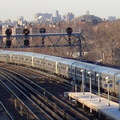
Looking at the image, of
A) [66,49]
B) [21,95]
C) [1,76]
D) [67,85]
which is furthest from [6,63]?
[21,95]

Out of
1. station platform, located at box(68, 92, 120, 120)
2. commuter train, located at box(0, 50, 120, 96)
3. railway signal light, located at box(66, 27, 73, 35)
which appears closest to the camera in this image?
station platform, located at box(68, 92, 120, 120)

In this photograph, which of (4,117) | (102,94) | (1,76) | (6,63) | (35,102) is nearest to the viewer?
(4,117)

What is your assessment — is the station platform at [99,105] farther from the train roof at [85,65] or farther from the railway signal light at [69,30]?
the railway signal light at [69,30]

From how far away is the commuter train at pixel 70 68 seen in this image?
88.6ft

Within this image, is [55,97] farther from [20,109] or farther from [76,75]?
[76,75]

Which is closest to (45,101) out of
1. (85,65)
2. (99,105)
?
(99,105)

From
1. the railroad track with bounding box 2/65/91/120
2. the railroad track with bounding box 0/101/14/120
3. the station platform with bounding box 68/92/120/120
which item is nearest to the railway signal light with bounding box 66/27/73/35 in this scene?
the railroad track with bounding box 2/65/91/120

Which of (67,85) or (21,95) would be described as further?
(67,85)

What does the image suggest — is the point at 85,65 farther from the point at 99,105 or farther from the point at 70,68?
the point at 99,105

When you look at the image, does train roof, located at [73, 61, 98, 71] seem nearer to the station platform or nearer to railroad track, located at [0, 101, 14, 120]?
the station platform

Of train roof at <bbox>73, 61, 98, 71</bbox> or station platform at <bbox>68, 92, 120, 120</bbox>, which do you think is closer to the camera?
station platform at <bbox>68, 92, 120, 120</bbox>

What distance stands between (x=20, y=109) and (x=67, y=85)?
10367mm

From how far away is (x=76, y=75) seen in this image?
112ft

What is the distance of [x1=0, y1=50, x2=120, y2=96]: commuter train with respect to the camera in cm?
2699
